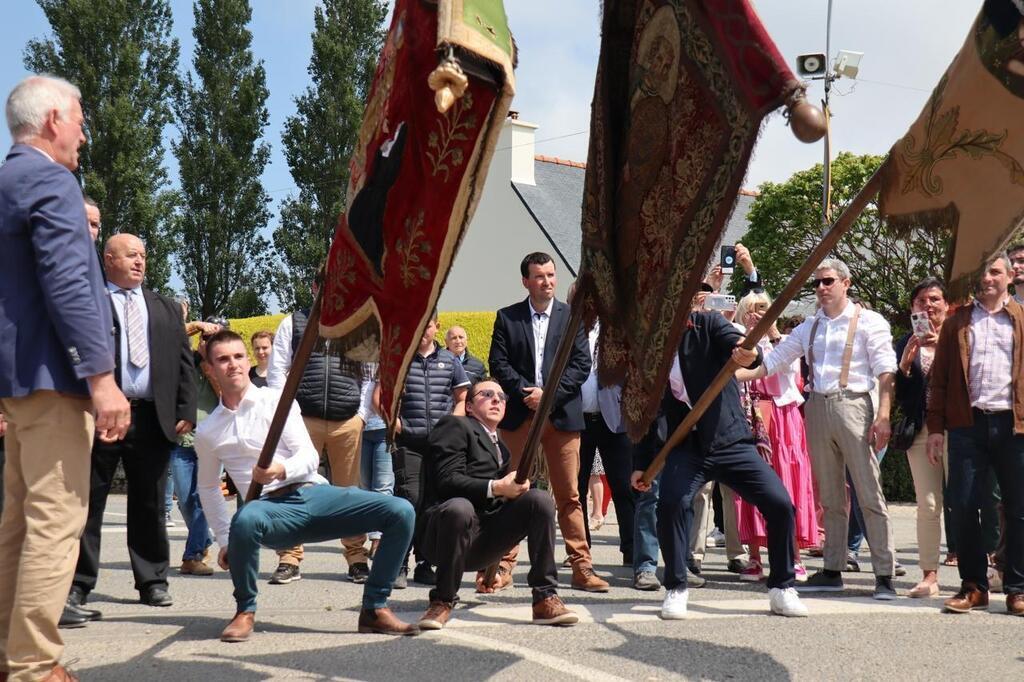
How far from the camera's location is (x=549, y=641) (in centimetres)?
593

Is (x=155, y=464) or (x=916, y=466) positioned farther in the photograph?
(x=916, y=466)

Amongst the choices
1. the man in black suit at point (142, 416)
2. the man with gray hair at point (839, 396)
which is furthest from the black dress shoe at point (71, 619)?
the man with gray hair at point (839, 396)

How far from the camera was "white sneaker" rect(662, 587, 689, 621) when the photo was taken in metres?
6.72

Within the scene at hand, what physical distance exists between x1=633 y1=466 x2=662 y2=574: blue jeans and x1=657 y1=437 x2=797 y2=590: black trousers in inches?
47.2

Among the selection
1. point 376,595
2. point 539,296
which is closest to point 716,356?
point 539,296

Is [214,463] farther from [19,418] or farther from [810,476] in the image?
[810,476]

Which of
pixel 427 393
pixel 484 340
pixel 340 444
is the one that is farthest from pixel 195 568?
pixel 484 340

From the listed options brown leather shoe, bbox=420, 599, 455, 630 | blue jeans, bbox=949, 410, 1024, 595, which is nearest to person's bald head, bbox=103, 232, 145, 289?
brown leather shoe, bbox=420, 599, 455, 630

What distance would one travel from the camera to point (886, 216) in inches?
182

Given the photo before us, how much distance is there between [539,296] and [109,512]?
25.3 ft

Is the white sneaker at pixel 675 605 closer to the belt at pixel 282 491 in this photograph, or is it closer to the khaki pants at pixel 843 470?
the khaki pants at pixel 843 470

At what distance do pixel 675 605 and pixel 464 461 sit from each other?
4.83ft

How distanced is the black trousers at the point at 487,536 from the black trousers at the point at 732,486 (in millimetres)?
871

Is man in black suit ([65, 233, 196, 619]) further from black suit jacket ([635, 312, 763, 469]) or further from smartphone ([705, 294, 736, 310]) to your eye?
smartphone ([705, 294, 736, 310])
